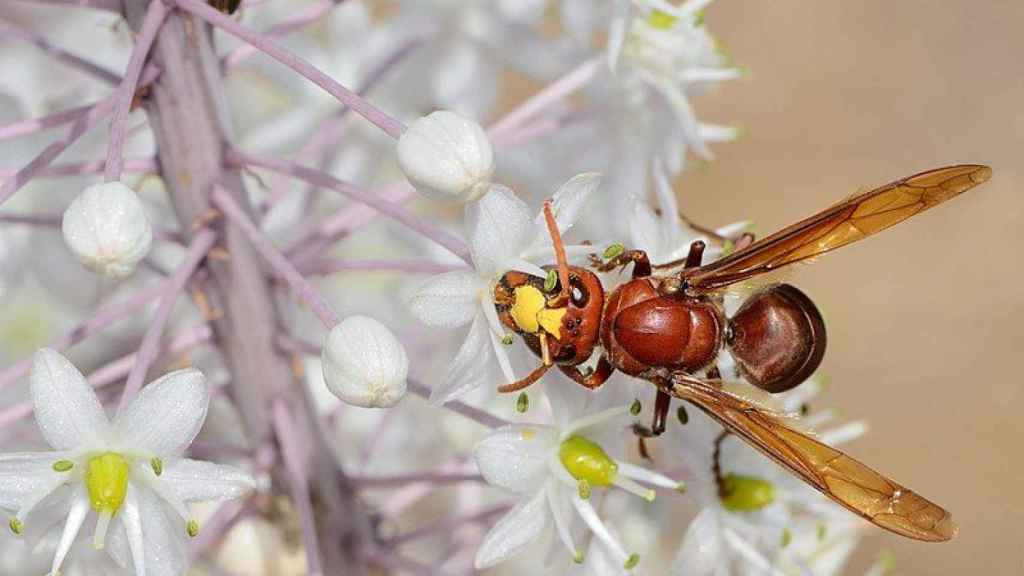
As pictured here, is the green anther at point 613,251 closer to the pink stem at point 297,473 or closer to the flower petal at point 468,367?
the flower petal at point 468,367

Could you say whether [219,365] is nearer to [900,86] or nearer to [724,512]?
[724,512]

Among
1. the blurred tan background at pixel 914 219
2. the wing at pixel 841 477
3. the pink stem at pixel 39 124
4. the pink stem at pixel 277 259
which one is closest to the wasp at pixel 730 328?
the wing at pixel 841 477

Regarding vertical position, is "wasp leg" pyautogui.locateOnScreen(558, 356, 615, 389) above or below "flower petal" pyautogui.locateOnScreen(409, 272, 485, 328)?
below

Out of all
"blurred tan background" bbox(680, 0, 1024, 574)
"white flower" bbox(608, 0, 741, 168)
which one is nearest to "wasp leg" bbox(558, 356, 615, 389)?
"white flower" bbox(608, 0, 741, 168)

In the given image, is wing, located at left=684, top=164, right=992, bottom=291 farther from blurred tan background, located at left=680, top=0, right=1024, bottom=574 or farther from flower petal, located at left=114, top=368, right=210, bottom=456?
blurred tan background, located at left=680, top=0, right=1024, bottom=574

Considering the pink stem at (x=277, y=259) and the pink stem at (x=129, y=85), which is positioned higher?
the pink stem at (x=129, y=85)

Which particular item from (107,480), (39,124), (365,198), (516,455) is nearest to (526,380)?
(516,455)
